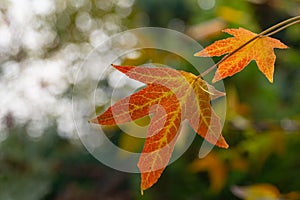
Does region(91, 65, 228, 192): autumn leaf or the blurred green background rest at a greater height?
region(91, 65, 228, 192): autumn leaf

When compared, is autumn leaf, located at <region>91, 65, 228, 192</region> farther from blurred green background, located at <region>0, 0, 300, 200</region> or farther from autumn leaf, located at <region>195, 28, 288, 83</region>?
blurred green background, located at <region>0, 0, 300, 200</region>

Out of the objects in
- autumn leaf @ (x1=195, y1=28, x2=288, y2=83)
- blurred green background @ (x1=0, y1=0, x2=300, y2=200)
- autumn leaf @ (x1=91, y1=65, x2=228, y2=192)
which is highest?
autumn leaf @ (x1=195, y1=28, x2=288, y2=83)

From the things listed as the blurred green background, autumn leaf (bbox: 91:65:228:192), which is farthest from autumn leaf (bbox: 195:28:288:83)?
the blurred green background

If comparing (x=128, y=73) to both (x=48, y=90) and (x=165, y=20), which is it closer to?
(x=48, y=90)

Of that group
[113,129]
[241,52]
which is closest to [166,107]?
[241,52]

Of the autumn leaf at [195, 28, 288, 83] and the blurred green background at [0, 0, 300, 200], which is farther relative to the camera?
the blurred green background at [0, 0, 300, 200]

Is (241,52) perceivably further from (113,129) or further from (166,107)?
(113,129)
